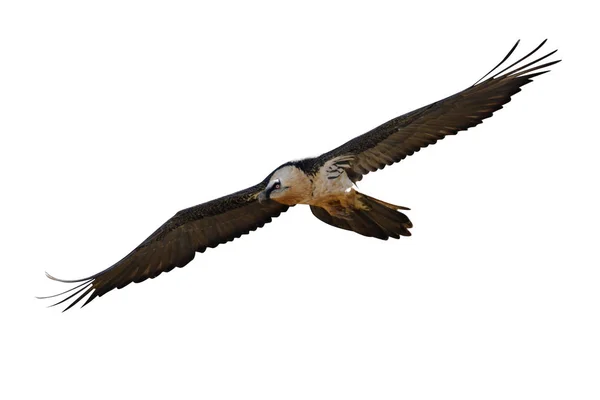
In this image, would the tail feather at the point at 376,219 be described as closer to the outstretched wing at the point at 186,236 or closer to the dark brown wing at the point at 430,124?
the dark brown wing at the point at 430,124

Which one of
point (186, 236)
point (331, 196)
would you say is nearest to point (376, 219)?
point (331, 196)

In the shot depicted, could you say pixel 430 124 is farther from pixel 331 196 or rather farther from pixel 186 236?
pixel 186 236

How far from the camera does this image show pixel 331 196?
42.8ft

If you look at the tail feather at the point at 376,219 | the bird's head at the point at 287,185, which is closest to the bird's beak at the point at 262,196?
the bird's head at the point at 287,185

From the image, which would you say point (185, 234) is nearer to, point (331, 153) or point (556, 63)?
point (331, 153)

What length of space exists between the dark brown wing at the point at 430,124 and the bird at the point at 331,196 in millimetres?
10

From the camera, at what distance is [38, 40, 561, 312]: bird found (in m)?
12.6

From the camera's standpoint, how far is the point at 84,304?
44.0 feet

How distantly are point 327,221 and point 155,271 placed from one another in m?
2.07

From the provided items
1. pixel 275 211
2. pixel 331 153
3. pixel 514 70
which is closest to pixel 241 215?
pixel 275 211

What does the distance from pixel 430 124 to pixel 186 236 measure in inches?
123

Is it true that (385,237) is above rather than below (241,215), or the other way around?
below

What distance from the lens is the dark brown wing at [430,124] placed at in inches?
488

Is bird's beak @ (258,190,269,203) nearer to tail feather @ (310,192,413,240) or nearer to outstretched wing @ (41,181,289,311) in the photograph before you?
outstretched wing @ (41,181,289,311)
